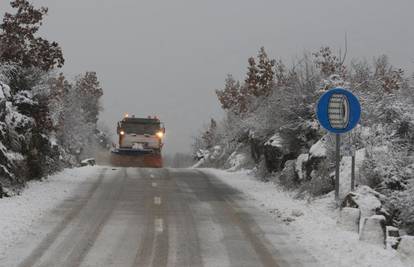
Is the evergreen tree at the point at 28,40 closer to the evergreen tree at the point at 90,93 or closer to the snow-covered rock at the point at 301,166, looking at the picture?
the snow-covered rock at the point at 301,166

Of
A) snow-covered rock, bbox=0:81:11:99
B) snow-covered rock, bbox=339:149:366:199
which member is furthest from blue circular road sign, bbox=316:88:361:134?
snow-covered rock, bbox=0:81:11:99

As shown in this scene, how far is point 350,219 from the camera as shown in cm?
1175

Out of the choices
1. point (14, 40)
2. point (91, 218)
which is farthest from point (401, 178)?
point (14, 40)

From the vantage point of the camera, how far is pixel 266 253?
33.5 ft

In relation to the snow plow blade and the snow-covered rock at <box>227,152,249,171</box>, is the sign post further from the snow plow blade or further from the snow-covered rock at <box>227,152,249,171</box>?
the snow plow blade

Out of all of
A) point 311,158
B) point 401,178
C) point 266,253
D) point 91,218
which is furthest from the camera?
point 311,158

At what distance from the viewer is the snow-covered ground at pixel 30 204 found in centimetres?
1111

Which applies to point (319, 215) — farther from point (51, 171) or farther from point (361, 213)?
point (51, 171)

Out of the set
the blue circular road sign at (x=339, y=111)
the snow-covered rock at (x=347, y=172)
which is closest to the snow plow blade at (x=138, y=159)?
the snow-covered rock at (x=347, y=172)

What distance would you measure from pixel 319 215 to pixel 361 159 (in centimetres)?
281

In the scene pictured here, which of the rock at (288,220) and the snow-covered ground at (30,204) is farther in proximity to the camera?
the rock at (288,220)

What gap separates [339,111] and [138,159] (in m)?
22.8

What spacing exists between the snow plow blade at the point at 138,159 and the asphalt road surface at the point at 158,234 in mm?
15600

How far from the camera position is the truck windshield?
116 ft
